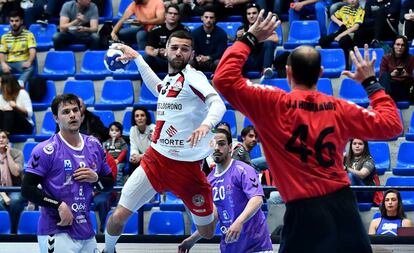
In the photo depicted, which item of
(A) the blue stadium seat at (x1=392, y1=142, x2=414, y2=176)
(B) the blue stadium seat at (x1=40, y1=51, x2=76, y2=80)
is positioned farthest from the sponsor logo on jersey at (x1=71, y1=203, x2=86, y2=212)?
(B) the blue stadium seat at (x1=40, y1=51, x2=76, y2=80)

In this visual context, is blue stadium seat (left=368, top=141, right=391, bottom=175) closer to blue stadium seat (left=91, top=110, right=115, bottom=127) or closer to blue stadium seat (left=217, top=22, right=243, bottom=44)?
blue stadium seat (left=217, top=22, right=243, bottom=44)

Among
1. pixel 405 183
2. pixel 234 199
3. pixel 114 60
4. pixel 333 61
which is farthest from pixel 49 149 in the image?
pixel 333 61

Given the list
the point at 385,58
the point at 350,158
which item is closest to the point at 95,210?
the point at 350,158

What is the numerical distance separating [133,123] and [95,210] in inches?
78.6

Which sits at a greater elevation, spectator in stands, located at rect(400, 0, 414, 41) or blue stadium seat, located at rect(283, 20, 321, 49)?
spectator in stands, located at rect(400, 0, 414, 41)

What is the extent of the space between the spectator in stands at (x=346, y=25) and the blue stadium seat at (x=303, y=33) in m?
0.31

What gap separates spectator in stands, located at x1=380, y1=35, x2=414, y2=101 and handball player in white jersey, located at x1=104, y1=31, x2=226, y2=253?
579cm

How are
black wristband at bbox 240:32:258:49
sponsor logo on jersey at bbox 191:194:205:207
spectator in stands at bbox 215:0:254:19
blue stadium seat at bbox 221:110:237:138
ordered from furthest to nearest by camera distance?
1. spectator in stands at bbox 215:0:254:19
2. blue stadium seat at bbox 221:110:237:138
3. sponsor logo on jersey at bbox 191:194:205:207
4. black wristband at bbox 240:32:258:49

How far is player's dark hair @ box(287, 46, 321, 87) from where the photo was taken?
6.16 meters

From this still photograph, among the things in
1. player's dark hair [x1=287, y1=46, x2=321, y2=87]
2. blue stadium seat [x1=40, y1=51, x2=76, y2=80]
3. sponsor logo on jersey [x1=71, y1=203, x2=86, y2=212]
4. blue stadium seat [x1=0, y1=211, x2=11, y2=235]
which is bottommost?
blue stadium seat [x1=0, y1=211, x2=11, y2=235]

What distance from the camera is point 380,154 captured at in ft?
45.3

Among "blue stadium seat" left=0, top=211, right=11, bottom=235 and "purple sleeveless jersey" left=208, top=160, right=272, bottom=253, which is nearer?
"purple sleeveless jersey" left=208, top=160, right=272, bottom=253

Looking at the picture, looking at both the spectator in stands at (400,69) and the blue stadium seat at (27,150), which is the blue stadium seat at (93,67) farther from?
the spectator in stands at (400,69)

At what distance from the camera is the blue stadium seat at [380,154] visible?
45.1ft
